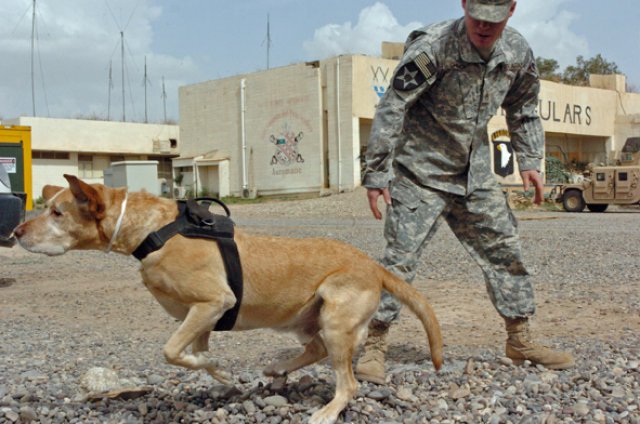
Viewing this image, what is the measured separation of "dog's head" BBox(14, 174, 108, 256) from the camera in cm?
356

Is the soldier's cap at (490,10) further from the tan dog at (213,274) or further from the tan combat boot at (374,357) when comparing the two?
the tan combat boot at (374,357)

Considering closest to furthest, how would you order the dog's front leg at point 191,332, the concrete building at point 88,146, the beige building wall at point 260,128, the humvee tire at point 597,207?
the dog's front leg at point 191,332 < the humvee tire at point 597,207 < the beige building wall at point 260,128 < the concrete building at point 88,146

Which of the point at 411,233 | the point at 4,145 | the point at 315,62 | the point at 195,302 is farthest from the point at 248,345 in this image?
the point at 315,62

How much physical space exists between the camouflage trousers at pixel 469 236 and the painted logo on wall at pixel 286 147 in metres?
27.7

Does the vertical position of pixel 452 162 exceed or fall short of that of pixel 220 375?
it exceeds it

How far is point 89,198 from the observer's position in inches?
138

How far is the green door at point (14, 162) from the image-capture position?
17828 mm

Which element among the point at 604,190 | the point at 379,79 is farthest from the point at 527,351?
the point at 379,79

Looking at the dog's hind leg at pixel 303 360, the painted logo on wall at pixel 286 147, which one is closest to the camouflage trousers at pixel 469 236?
the dog's hind leg at pixel 303 360

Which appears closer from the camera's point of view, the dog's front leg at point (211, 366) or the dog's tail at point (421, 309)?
the dog's front leg at point (211, 366)

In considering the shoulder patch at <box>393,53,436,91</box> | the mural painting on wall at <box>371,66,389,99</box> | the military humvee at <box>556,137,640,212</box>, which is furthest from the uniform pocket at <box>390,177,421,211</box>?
the mural painting on wall at <box>371,66,389,99</box>

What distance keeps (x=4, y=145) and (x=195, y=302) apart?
17069 mm

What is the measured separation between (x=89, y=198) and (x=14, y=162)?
1620 centimetres

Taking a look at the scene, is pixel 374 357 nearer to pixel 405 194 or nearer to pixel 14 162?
pixel 405 194
